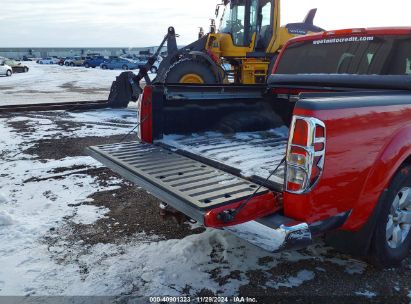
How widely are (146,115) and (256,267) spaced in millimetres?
1973

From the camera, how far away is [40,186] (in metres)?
5.65

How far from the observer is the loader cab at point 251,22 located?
41.8 ft

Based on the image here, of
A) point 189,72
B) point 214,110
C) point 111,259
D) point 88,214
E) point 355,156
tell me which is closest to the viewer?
point 355,156

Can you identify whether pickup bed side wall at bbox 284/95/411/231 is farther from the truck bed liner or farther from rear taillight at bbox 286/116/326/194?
the truck bed liner

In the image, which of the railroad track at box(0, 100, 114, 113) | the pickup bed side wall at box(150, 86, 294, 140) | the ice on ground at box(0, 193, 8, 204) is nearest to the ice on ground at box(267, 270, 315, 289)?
the pickup bed side wall at box(150, 86, 294, 140)

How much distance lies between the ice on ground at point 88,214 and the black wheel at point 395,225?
117 inches

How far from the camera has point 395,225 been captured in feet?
11.5

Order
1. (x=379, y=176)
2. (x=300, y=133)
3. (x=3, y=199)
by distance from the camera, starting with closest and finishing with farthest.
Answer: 1. (x=300, y=133)
2. (x=379, y=176)
3. (x=3, y=199)

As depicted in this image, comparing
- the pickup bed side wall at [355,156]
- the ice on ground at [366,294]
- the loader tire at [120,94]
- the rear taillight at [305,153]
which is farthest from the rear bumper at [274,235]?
the loader tire at [120,94]

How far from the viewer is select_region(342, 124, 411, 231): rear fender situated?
3004 mm

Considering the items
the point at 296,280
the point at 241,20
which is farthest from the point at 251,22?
the point at 296,280

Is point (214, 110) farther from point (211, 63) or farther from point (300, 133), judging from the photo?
point (211, 63)

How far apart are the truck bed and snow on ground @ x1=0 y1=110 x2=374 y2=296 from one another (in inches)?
33.7

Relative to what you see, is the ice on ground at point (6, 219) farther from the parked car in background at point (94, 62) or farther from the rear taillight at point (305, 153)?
the parked car in background at point (94, 62)
